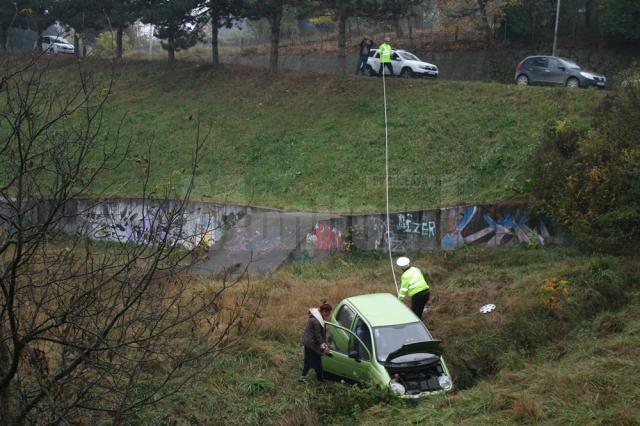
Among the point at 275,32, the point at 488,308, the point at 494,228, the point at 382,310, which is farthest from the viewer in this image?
the point at 275,32

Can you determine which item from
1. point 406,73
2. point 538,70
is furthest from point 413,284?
point 406,73

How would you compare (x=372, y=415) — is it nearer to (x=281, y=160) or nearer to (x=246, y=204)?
(x=246, y=204)

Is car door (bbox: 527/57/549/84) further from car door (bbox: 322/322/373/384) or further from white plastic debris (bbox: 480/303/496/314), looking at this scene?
car door (bbox: 322/322/373/384)

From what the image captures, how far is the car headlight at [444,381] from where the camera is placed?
10539 mm

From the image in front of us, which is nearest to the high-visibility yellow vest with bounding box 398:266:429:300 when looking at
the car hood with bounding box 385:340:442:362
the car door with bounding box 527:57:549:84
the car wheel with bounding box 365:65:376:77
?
the car hood with bounding box 385:340:442:362

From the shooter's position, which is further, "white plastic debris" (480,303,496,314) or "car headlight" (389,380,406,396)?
"white plastic debris" (480,303,496,314)

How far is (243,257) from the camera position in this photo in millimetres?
20359

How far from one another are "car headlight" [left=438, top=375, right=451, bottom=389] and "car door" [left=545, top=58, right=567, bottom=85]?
830 inches

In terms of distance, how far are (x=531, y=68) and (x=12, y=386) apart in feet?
88.1

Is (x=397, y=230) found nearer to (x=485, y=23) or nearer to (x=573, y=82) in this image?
(x=573, y=82)

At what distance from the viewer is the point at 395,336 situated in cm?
1123

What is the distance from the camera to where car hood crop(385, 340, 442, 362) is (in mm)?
10695

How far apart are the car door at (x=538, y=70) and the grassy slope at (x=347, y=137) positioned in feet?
11.1

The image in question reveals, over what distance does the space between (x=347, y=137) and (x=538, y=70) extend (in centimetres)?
901
